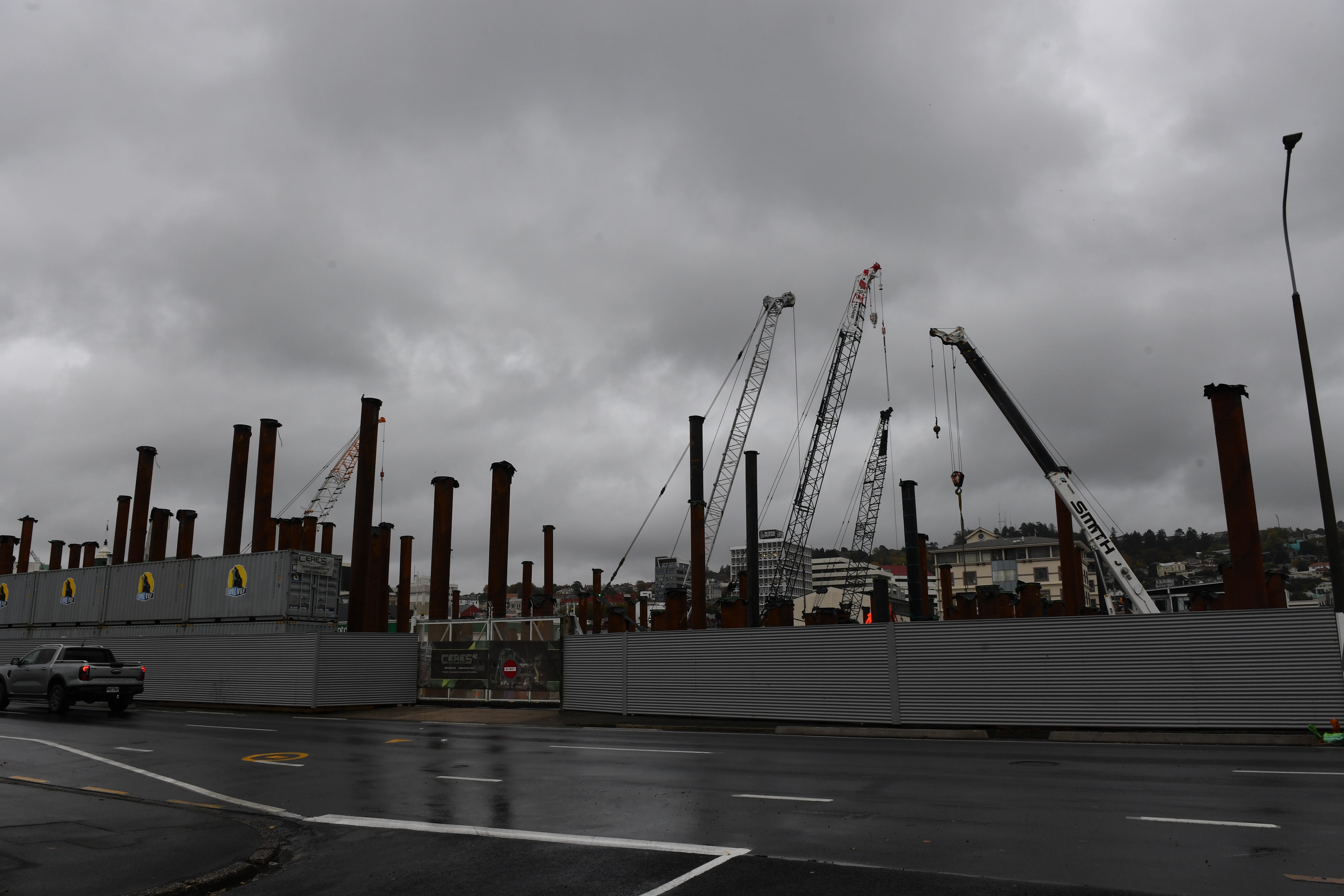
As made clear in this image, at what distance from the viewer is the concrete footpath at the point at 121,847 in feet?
22.2

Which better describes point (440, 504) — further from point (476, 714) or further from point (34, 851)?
point (34, 851)

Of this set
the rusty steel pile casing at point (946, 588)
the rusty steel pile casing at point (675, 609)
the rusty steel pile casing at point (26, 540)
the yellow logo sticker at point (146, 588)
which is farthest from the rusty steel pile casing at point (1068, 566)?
the rusty steel pile casing at point (26, 540)

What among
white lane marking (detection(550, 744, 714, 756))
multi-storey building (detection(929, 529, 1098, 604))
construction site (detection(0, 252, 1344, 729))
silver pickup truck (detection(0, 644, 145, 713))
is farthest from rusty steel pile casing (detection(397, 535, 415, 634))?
multi-storey building (detection(929, 529, 1098, 604))

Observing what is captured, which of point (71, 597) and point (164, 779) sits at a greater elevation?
point (71, 597)

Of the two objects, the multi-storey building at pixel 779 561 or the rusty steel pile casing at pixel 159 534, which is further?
the multi-storey building at pixel 779 561

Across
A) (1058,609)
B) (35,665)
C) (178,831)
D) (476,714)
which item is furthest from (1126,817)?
(1058,609)

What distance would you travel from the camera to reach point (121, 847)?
25.9 ft

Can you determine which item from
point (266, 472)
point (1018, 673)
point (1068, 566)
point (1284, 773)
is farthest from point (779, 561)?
point (1284, 773)

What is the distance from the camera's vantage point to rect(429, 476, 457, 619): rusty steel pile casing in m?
37.8

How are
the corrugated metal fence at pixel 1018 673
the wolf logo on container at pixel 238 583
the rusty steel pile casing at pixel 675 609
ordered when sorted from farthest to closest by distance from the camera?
the rusty steel pile casing at pixel 675 609 < the wolf logo on container at pixel 238 583 < the corrugated metal fence at pixel 1018 673

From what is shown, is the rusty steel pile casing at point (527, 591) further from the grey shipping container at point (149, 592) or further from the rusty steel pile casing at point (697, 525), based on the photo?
the grey shipping container at point (149, 592)

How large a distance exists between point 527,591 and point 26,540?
111 ft

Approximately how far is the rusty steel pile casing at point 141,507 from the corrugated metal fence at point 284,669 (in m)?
16.5

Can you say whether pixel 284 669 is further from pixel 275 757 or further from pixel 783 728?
pixel 783 728
